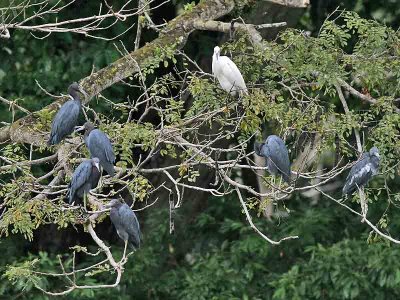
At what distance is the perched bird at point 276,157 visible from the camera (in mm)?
7449

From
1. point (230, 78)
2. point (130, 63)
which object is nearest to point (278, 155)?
point (230, 78)

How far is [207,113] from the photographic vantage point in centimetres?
741

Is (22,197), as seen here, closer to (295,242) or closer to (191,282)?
(191,282)

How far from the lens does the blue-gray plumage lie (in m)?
7.77

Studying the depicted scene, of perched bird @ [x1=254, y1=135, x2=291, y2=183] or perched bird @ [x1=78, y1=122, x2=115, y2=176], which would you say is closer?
perched bird @ [x1=78, y1=122, x2=115, y2=176]

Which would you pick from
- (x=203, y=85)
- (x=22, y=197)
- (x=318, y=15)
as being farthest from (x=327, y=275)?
(x=22, y=197)

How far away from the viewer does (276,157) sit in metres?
7.43

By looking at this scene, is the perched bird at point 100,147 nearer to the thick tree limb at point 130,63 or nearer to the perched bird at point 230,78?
the thick tree limb at point 130,63

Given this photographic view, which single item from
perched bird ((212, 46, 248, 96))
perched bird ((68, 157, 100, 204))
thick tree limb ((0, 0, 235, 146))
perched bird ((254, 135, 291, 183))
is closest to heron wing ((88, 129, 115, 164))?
perched bird ((68, 157, 100, 204))

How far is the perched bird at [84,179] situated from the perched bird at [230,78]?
4.66 ft

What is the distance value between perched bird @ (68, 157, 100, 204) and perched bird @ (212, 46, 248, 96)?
55.9 inches

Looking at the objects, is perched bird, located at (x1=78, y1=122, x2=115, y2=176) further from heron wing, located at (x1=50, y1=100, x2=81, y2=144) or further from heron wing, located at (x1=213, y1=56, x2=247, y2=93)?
heron wing, located at (x1=213, y1=56, x2=247, y2=93)

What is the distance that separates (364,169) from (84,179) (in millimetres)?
1963

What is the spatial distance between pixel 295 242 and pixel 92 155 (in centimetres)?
453
